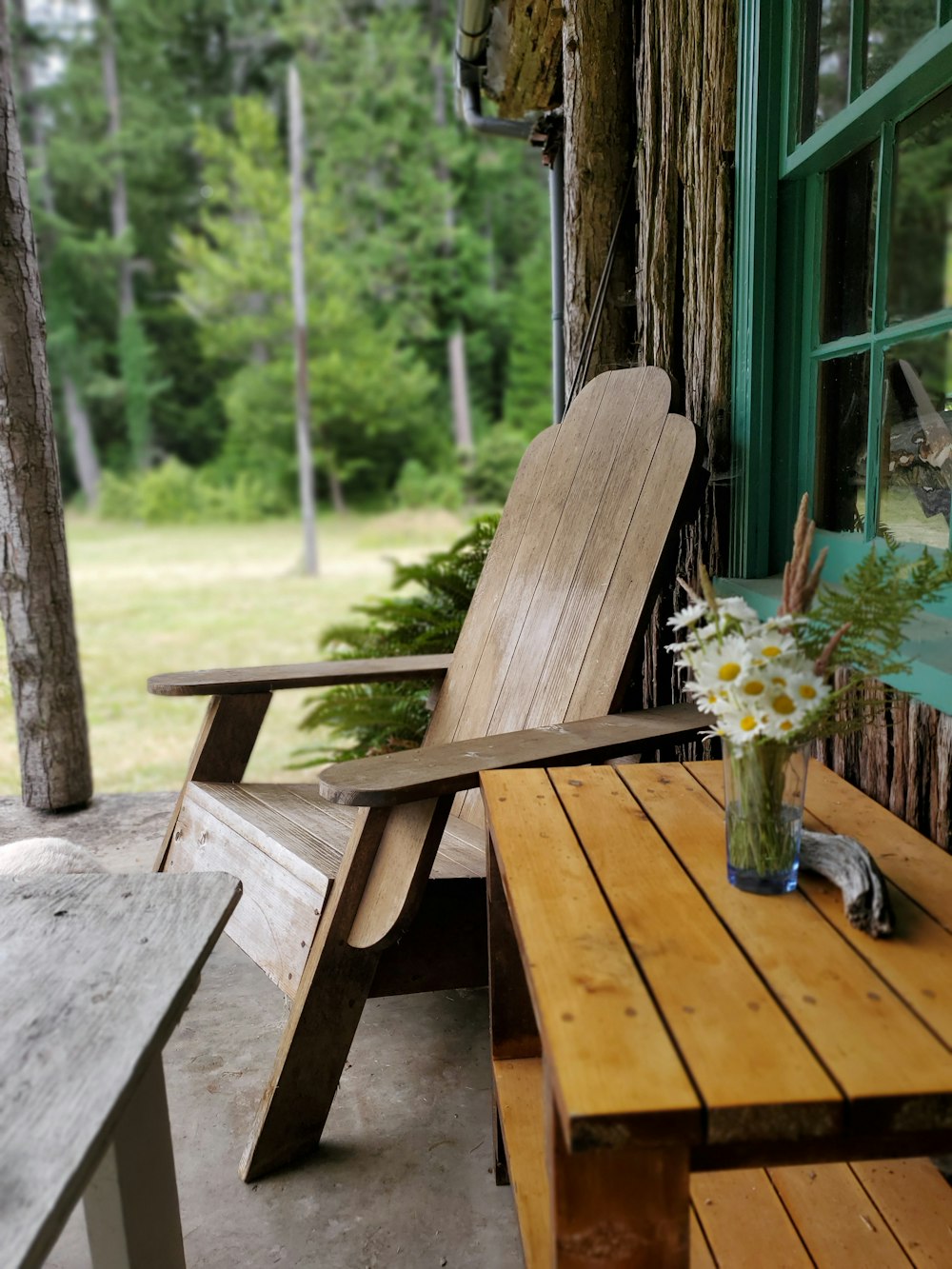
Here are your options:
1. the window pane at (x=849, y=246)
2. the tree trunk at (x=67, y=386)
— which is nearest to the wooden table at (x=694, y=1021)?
the window pane at (x=849, y=246)

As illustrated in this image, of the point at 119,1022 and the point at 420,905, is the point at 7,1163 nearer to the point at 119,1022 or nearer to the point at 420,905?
the point at 119,1022

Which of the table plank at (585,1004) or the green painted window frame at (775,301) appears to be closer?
the table plank at (585,1004)

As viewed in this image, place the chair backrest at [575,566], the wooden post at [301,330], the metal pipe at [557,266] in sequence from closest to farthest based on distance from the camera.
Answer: the chair backrest at [575,566] → the metal pipe at [557,266] → the wooden post at [301,330]

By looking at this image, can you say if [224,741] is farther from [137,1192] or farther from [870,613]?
[870,613]

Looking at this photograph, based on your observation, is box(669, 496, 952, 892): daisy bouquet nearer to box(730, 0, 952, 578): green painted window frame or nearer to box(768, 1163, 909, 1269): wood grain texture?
box(768, 1163, 909, 1269): wood grain texture

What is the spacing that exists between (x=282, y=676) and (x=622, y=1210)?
135 cm

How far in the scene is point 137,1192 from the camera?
3.09ft

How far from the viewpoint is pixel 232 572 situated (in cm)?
1110

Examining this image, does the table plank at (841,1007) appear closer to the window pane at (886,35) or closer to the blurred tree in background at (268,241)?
the window pane at (886,35)

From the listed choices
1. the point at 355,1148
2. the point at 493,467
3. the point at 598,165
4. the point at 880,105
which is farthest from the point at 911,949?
the point at 493,467

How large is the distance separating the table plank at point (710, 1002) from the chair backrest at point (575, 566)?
25.3 inches

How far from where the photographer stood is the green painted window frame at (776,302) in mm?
1629

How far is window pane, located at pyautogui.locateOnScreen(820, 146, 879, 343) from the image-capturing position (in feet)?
5.10

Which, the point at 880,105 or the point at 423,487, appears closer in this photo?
the point at 880,105
